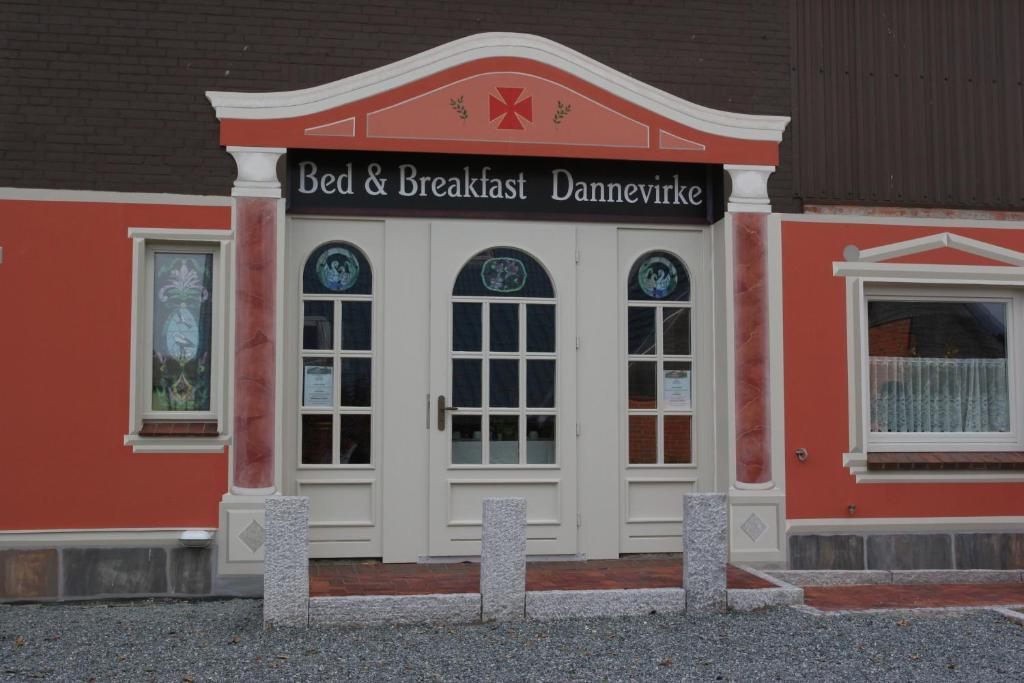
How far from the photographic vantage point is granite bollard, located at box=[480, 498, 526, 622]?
677 centimetres

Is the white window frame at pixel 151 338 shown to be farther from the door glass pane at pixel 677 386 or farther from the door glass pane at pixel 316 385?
the door glass pane at pixel 677 386

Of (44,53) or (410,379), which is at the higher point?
(44,53)

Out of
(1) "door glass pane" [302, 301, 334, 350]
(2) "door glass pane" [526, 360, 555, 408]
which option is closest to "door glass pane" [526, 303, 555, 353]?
(2) "door glass pane" [526, 360, 555, 408]

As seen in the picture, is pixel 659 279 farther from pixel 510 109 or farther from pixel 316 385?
pixel 316 385

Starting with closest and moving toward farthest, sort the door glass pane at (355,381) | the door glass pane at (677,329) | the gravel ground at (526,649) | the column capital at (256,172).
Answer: the gravel ground at (526,649) < the column capital at (256,172) < the door glass pane at (355,381) < the door glass pane at (677,329)

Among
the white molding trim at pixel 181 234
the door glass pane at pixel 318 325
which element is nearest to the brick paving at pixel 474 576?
the door glass pane at pixel 318 325

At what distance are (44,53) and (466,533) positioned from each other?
4459 millimetres

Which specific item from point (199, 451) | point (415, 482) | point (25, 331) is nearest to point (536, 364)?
point (415, 482)

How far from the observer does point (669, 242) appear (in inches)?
345

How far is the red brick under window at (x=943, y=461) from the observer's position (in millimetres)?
8469

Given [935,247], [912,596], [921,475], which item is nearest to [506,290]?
[935,247]

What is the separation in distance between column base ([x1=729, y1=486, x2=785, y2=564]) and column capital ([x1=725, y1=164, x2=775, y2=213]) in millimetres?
2079

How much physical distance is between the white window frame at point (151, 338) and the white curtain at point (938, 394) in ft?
15.9

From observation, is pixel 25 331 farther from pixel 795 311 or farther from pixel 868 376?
pixel 868 376
